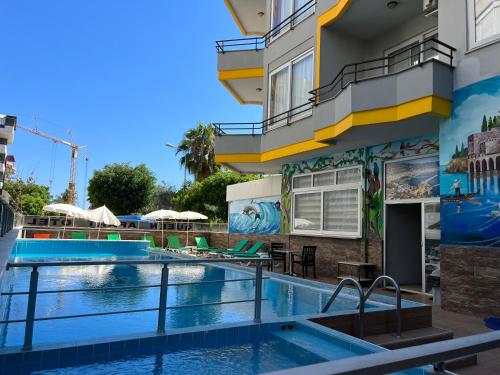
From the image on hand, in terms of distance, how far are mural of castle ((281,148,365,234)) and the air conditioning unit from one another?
3.98 m

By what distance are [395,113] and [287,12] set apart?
7835 millimetres

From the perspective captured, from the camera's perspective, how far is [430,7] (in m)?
9.80

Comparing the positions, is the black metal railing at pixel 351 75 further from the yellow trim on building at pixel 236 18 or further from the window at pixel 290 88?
the yellow trim on building at pixel 236 18

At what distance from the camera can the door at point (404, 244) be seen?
11367mm

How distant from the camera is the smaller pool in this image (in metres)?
4.62

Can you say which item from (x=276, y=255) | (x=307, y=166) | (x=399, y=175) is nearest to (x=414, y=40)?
(x=399, y=175)

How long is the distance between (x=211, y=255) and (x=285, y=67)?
938 cm

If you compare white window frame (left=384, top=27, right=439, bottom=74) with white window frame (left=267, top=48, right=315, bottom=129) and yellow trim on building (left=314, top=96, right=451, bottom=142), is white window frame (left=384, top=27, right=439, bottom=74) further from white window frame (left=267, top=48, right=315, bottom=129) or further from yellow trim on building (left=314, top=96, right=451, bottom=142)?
yellow trim on building (left=314, top=96, right=451, bottom=142)

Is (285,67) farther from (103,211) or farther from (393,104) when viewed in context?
(103,211)

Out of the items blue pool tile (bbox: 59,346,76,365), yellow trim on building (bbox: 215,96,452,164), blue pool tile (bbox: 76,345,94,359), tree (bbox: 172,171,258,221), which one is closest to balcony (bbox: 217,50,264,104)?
yellow trim on building (bbox: 215,96,452,164)

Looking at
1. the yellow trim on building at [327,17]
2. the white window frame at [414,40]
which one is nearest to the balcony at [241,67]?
the yellow trim on building at [327,17]

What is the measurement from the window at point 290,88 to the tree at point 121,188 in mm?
29841

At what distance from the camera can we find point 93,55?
136 ft

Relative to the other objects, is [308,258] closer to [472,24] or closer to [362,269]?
[362,269]
